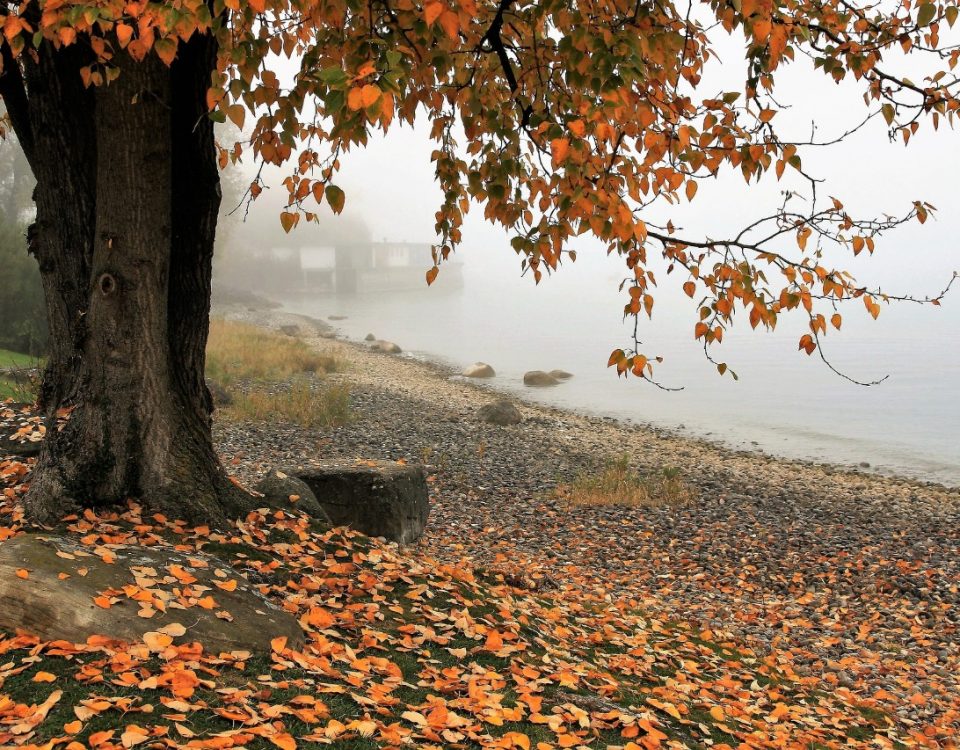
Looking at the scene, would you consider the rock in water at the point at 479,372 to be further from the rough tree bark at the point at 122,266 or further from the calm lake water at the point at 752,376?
the rough tree bark at the point at 122,266

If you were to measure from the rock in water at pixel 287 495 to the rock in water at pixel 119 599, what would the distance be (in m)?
2.22

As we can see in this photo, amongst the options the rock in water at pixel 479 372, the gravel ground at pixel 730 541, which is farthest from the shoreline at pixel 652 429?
the gravel ground at pixel 730 541

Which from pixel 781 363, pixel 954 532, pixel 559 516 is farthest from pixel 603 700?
pixel 781 363

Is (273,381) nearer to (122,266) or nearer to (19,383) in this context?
(19,383)

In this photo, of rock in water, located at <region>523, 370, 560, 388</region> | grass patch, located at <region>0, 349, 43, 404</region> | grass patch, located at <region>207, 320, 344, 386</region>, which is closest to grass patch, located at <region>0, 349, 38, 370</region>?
grass patch, located at <region>0, 349, 43, 404</region>

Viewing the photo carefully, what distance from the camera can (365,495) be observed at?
9531 millimetres

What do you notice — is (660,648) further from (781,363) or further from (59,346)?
(781,363)

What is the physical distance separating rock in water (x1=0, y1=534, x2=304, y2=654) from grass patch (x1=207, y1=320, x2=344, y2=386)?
15.5m

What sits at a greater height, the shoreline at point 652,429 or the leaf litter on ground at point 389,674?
the leaf litter on ground at point 389,674

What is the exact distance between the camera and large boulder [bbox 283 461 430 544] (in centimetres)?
939

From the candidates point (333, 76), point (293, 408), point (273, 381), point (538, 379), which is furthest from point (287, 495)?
point (538, 379)

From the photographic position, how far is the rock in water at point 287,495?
7723mm

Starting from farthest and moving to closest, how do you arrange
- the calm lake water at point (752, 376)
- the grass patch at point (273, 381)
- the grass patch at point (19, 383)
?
the calm lake water at point (752, 376) < the grass patch at point (273, 381) < the grass patch at point (19, 383)

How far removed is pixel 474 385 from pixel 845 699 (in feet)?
87.5
